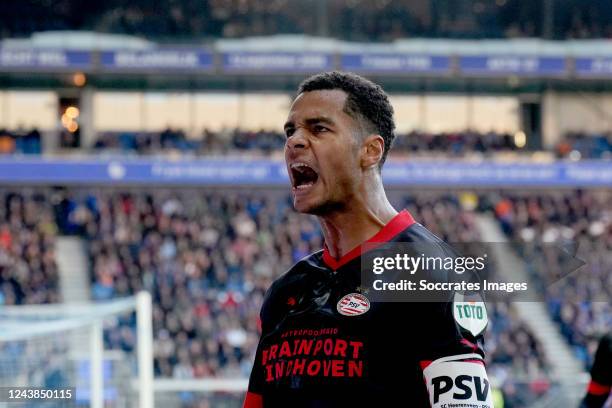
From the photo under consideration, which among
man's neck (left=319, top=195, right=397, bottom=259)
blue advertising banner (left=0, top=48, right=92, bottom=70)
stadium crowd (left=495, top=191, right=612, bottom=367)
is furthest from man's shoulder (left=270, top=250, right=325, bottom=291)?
blue advertising banner (left=0, top=48, right=92, bottom=70)

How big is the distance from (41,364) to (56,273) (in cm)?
1605

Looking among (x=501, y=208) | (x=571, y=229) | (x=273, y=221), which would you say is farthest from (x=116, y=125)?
(x=571, y=229)

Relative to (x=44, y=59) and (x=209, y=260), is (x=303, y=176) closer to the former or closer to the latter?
(x=209, y=260)

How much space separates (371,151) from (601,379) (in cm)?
292

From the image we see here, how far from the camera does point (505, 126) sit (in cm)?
2841

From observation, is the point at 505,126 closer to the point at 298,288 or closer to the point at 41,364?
the point at 41,364

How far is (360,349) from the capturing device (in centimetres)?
228

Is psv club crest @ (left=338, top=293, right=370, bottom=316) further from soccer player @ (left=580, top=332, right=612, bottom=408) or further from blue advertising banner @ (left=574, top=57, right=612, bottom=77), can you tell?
blue advertising banner @ (left=574, top=57, right=612, bottom=77)

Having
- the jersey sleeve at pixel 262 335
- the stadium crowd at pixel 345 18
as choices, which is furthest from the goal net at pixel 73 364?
the stadium crowd at pixel 345 18

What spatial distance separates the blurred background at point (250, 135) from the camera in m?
22.1

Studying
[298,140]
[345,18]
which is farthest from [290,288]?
[345,18]

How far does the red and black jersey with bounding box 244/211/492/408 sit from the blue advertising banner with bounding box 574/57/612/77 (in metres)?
26.6

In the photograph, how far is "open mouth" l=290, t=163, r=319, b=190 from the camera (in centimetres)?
240

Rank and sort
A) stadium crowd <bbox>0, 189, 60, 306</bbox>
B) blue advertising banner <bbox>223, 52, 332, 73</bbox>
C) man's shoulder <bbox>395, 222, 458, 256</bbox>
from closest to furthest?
man's shoulder <bbox>395, 222, 458, 256</bbox> < stadium crowd <bbox>0, 189, 60, 306</bbox> < blue advertising banner <bbox>223, 52, 332, 73</bbox>
